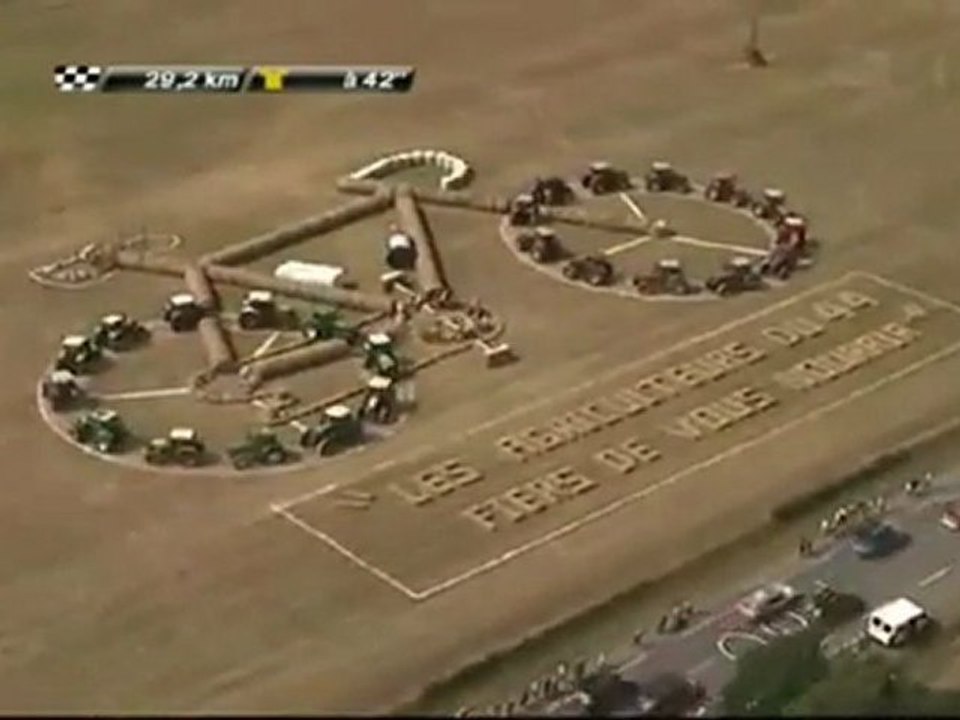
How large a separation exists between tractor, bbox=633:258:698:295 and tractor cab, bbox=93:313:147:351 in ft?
13.5

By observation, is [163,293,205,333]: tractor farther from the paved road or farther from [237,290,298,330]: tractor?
the paved road

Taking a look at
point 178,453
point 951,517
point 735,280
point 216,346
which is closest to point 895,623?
point 951,517

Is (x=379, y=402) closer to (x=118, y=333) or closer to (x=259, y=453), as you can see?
(x=259, y=453)

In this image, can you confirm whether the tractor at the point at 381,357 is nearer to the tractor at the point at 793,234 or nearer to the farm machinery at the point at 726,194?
the tractor at the point at 793,234

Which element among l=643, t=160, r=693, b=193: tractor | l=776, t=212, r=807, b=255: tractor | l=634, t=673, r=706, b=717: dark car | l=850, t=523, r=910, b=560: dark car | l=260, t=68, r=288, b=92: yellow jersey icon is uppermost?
l=634, t=673, r=706, b=717: dark car

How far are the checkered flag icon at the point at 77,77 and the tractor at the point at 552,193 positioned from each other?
5490mm

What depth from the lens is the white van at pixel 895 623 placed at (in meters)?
14.6

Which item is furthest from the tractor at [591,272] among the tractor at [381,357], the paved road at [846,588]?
the paved road at [846,588]

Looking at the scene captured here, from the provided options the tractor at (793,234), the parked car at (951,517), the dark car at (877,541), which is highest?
the tractor at (793,234)

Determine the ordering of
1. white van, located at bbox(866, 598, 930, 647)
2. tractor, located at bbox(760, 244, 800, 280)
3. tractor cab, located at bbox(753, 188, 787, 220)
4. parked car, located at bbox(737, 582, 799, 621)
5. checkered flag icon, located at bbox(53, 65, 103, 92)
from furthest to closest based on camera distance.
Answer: checkered flag icon, located at bbox(53, 65, 103, 92)
tractor cab, located at bbox(753, 188, 787, 220)
tractor, located at bbox(760, 244, 800, 280)
parked car, located at bbox(737, 582, 799, 621)
white van, located at bbox(866, 598, 930, 647)

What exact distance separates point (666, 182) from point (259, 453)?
6.02m

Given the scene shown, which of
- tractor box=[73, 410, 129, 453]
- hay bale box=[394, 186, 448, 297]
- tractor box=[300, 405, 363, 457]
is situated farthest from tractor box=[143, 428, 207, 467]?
hay bale box=[394, 186, 448, 297]

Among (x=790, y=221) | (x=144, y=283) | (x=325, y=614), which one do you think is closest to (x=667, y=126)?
(x=790, y=221)

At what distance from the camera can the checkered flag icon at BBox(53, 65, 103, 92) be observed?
77.6ft
